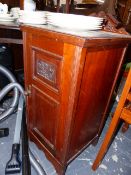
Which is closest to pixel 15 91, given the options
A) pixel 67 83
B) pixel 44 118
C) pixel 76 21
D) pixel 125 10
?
pixel 44 118

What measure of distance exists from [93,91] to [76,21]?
0.41m

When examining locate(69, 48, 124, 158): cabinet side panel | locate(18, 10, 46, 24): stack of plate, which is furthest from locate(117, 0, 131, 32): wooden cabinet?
locate(18, 10, 46, 24): stack of plate

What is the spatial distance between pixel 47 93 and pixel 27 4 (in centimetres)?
82

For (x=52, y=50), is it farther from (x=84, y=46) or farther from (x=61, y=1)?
(x=61, y=1)

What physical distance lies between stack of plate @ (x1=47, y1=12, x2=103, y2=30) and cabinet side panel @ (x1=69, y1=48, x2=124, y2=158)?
0.14 m

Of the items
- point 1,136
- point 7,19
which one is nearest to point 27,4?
point 7,19

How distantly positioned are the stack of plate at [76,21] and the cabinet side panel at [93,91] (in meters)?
0.14

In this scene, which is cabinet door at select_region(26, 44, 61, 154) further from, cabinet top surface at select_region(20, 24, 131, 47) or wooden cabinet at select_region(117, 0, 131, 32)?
wooden cabinet at select_region(117, 0, 131, 32)

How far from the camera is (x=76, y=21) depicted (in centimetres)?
77

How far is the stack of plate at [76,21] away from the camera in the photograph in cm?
76

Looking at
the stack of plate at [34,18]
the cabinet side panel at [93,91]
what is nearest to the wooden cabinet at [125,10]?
the cabinet side panel at [93,91]

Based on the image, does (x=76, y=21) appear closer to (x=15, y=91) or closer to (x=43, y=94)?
(x=43, y=94)

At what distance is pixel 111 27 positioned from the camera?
1089 millimetres

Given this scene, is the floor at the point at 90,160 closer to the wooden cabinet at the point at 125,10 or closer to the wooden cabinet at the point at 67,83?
the wooden cabinet at the point at 67,83
